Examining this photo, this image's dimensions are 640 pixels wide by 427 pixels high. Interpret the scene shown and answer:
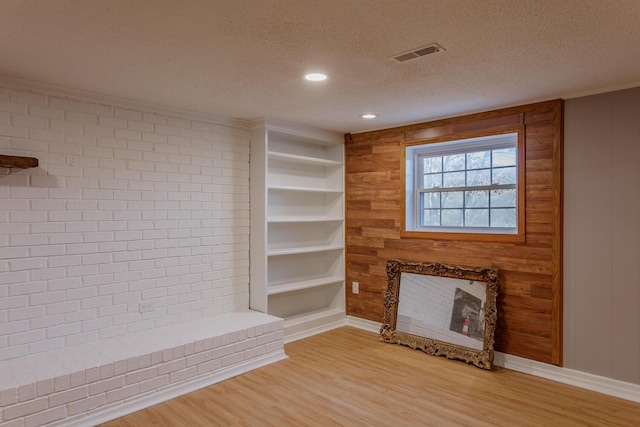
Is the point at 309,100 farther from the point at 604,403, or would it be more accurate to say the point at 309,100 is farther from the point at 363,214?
the point at 604,403

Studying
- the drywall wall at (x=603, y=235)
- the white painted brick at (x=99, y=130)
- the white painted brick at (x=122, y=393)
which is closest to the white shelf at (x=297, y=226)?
the white painted brick at (x=99, y=130)

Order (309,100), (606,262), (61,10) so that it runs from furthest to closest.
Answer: (309,100) → (606,262) → (61,10)

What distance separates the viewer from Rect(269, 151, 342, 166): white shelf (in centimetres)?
429

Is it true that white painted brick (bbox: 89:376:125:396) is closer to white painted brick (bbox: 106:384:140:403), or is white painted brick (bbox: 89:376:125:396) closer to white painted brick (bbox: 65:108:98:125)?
white painted brick (bbox: 106:384:140:403)

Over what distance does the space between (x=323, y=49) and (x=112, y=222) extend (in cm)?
226

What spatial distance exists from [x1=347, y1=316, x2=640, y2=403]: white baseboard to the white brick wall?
259cm

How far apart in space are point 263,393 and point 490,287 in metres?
2.15

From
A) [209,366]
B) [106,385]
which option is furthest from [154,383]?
[209,366]

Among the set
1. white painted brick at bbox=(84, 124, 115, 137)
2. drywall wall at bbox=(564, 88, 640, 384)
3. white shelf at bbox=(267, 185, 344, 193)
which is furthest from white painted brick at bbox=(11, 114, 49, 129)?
drywall wall at bbox=(564, 88, 640, 384)

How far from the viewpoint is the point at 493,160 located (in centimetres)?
388

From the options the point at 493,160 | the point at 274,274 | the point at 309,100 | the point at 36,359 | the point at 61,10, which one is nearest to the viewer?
Result: the point at 61,10

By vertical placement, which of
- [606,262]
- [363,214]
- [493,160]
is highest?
[493,160]

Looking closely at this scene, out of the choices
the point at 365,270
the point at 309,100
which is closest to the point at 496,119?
the point at 309,100

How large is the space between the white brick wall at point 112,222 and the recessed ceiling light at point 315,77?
1.56 metres
